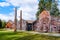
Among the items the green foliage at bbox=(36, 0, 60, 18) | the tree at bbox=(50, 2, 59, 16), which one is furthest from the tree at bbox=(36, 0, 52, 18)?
the tree at bbox=(50, 2, 59, 16)

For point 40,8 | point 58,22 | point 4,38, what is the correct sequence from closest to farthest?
point 4,38 < point 58,22 < point 40,8

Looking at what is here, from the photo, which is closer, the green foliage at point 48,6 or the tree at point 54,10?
the green foliage at point 48,6

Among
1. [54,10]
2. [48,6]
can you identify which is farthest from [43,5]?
[54,10]

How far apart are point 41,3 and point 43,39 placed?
25269 mm

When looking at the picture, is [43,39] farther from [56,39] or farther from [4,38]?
[4,38]

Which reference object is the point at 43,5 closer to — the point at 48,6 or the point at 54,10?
the point at 48,6

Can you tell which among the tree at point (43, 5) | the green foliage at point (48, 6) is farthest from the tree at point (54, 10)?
the tree at point (43, 5)

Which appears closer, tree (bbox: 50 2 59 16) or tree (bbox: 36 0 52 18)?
tree (bbox: 36 0 52 18)

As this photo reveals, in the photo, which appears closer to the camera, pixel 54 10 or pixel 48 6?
pixel 48 6

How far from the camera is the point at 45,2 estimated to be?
39.9m

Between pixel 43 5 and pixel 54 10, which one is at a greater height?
pixel 43 5

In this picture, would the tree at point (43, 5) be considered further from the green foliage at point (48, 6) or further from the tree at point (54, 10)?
the tree at point (54, 10)

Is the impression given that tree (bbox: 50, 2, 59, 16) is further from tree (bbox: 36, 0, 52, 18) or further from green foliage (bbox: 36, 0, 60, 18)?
tree (bbox: 36, 0, 52, 18)

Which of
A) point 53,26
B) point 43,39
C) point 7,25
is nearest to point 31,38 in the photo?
point 43,39
